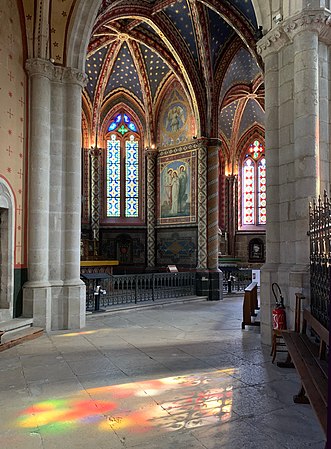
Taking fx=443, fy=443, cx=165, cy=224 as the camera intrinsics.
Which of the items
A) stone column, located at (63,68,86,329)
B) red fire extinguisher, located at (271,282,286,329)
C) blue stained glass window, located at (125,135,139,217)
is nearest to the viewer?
red fire extinguisher, located at (271,282,286,329)

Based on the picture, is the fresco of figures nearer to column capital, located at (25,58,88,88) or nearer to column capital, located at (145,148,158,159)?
column capital, located at (145,148,158,159)

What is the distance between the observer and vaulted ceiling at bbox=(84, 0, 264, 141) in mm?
15406

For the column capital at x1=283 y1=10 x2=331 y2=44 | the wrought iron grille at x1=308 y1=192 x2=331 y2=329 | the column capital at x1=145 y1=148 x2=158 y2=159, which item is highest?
the column capital at x1=145 y1=148 x2=158 y2=159

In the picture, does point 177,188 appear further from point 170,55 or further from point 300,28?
point 300,28

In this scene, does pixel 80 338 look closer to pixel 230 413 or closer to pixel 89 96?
pixel 230 413

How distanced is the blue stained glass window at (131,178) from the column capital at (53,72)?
11.3 m

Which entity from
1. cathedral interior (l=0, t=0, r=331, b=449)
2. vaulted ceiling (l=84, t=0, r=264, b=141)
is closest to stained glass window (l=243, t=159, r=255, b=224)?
cathedral interior (l=0, t=0, r=331, b=449)

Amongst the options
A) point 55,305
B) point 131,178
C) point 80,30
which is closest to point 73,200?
point 55,305

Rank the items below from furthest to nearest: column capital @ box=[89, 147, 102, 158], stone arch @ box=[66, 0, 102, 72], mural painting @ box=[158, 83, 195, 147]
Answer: column capital @ box=[89, 147, 102, 158] → mural painting @ box=[158, 83, 195, 147] → stone arch @ box=[66, 0, 102, 72]

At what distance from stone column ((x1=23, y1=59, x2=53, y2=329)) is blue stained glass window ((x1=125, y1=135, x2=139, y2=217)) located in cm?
1166

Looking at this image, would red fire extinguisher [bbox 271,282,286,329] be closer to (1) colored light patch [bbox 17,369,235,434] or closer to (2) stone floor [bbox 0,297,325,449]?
(2) stone floor [bbox 0,297,325,449]

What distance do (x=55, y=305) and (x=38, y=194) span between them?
8.26 feet

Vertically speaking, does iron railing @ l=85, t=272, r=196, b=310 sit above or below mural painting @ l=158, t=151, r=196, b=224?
below

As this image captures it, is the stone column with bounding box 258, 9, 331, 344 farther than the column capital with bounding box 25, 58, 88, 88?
No
